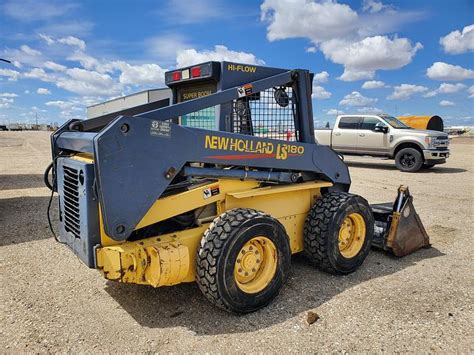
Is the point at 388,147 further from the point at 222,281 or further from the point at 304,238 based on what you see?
the point at 222,281

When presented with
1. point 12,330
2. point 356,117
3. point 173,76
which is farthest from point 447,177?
point 12,330

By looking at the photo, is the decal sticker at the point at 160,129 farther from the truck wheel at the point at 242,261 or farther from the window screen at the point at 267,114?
the window screen at the point at 267,114

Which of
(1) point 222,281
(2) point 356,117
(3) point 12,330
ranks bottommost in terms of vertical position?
(3) point 12,330

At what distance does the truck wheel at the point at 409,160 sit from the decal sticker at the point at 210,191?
11563 mm

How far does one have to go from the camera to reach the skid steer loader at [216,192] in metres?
2.93

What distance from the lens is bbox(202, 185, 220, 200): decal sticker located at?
3.39 m

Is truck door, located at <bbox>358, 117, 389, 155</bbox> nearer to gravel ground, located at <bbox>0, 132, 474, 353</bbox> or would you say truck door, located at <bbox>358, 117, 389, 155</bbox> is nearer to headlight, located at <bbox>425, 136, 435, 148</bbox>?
headlight, located at <bbox>425, 136, 435, 148</bbox>

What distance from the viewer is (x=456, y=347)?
9.40 ft

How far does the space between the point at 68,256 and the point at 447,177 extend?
449 inches

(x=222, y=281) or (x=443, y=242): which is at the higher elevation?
(x=222, y=281)

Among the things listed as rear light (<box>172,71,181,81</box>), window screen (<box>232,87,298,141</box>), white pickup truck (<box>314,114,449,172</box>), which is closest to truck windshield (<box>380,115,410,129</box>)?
white pickup truck (<box>314,114,449,172</box>)

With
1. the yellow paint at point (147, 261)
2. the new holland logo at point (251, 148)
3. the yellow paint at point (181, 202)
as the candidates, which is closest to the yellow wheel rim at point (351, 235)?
the new holland logo at point (251, 148)

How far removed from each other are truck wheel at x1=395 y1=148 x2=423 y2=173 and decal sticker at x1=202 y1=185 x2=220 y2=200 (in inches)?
455

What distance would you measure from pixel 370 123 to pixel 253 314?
1228cm
